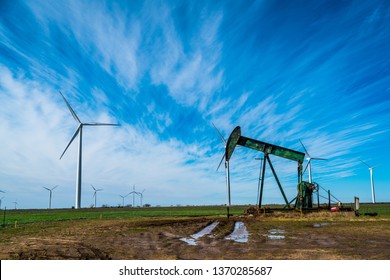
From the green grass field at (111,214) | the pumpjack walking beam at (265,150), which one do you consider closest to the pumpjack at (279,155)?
the pumpjack walking beam at (265,150)

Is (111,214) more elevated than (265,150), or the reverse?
(265,150)

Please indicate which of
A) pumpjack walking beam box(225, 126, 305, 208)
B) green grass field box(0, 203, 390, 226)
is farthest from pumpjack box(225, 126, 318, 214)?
green grass field box(0, 203, 390, 226)

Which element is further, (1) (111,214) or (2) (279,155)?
(1) (111,214)

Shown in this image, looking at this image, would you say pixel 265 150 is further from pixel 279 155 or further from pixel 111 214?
pixel 111 214

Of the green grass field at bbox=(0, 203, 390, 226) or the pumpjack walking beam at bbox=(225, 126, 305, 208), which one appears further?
the green grass field at bbox=(0, 203, 390, 226)

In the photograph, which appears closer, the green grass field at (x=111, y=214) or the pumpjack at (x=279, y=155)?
the pumpjack at (x=279, y=155)

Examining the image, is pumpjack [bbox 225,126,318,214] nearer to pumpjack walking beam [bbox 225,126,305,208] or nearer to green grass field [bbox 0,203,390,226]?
pumpjack walking beam [bbox 225,126,305,208]

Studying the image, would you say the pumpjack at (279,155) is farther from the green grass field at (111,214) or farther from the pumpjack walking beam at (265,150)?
the green grass field at (111,214)

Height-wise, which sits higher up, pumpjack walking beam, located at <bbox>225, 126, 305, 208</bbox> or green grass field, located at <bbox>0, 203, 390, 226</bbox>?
pumpjack walking beam, located at <bbox>225, 126, 305, 208</bbox>

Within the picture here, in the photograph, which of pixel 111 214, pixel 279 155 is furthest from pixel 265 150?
pixel 111 214

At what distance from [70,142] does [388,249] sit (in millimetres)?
52579

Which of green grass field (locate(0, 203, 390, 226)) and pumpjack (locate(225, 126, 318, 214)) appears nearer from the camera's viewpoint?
pumpjack (locate(225, 126, 318, 214))

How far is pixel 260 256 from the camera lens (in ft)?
31.6
